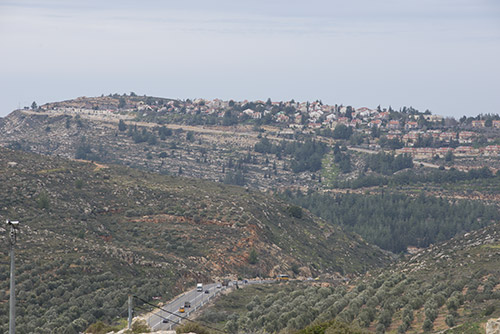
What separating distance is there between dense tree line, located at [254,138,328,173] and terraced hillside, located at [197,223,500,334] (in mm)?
124171

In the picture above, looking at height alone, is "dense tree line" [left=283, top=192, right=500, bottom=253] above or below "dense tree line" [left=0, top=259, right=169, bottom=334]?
below

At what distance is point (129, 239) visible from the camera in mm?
67625

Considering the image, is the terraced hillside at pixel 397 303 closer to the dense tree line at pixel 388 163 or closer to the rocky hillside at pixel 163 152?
the rocky hillside at pixel 163 152

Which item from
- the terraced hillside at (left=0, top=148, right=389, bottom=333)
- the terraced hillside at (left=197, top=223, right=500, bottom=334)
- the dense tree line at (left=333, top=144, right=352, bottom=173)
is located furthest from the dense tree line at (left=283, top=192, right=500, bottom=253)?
the terraced hillside at (left=197, top=223, right=500, bottom=334)

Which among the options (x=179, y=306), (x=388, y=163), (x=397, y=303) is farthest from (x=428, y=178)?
(x=397, y=303)

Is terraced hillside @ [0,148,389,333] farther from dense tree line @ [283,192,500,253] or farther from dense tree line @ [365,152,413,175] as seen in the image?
dense tree line @ [365,152,413,175]

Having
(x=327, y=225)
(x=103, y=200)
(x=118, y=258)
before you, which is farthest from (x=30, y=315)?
(x=327, y=225)

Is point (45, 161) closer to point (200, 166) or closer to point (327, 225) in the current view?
point (327, 225)

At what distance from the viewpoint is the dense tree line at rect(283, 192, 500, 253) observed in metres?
117

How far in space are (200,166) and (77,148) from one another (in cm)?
3322

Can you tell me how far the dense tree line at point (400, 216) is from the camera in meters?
117

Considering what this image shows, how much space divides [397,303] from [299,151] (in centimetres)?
14803

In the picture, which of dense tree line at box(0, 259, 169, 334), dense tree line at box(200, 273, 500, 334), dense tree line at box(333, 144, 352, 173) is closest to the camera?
dense tree line at box(200, 273, 500, 334)

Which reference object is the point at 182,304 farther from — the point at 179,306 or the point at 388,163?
the point at 388,163
